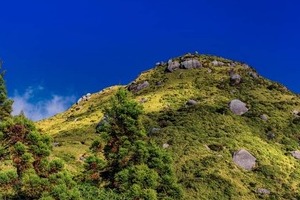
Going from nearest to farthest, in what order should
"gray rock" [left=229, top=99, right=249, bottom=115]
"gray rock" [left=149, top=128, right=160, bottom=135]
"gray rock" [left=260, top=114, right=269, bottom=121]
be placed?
"gray rock" [left=149, top=128, right=160, bottom=135]
"gray rock" [left=260, top=114, right=269, bottom=121]
"gray rock" [left=229, top=99, right=249, bottom=115]

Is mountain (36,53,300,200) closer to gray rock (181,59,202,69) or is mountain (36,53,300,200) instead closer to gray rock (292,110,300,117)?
gray rock (292,110,300,117)

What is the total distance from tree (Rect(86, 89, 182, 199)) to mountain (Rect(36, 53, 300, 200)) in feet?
25.9

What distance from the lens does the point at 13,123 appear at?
61.7m

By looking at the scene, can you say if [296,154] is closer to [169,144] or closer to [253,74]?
[169,144]

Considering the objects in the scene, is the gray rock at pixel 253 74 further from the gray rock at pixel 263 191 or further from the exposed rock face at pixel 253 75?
the gray rock at pixel 263 191

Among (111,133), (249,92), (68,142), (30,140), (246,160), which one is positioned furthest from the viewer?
(249,92)

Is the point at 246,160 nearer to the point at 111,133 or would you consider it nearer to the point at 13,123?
the point at 111,133

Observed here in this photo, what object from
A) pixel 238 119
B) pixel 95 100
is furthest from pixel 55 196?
pixel 95 100

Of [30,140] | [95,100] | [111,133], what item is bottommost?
[30,140]

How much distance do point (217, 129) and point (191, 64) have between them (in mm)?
66477

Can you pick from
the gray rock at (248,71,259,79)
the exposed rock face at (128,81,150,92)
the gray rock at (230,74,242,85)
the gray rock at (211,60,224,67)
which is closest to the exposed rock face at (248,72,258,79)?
the gray rock at (248,71,259,79)

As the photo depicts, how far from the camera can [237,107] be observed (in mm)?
131625

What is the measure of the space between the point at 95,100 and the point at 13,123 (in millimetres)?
133007

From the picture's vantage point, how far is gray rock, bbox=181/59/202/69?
590 ft
